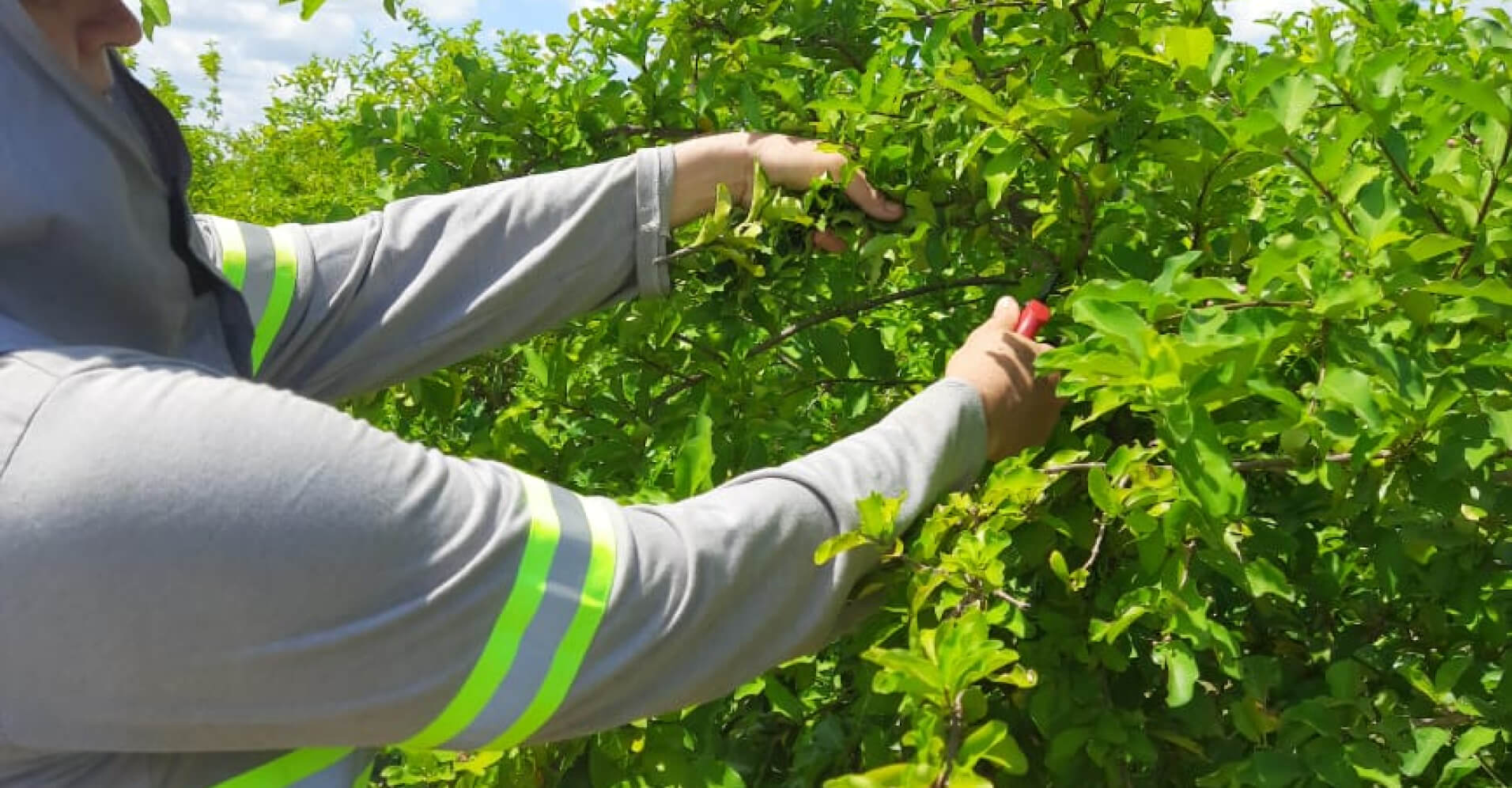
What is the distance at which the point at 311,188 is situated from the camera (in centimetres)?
1027

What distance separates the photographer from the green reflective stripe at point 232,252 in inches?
68.9

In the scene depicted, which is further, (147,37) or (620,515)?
(147,37)

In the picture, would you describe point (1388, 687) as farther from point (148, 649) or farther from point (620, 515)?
point (148, 649)

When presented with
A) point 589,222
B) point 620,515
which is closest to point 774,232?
point 589,222

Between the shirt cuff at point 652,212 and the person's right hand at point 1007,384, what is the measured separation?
0.60m

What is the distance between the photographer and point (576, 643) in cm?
117

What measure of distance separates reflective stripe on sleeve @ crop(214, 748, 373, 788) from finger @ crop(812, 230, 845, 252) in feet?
3.49

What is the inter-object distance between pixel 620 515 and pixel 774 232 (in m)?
0.92

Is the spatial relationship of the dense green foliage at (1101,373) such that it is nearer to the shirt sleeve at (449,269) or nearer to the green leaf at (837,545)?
the green leaf at (837,545)

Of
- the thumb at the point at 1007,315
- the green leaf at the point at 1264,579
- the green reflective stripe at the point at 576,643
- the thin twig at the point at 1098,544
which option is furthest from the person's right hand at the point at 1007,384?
the green reflective stripe at the point at 576,643

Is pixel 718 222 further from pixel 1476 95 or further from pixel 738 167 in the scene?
pixel 1476 95

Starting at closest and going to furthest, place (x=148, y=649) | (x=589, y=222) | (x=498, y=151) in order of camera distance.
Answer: (x=148, y=649)
(x=589, y=222)
(x=498, y=151)

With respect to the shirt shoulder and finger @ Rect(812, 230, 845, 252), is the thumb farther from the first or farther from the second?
the shirt shoulder

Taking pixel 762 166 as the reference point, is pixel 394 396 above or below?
below
